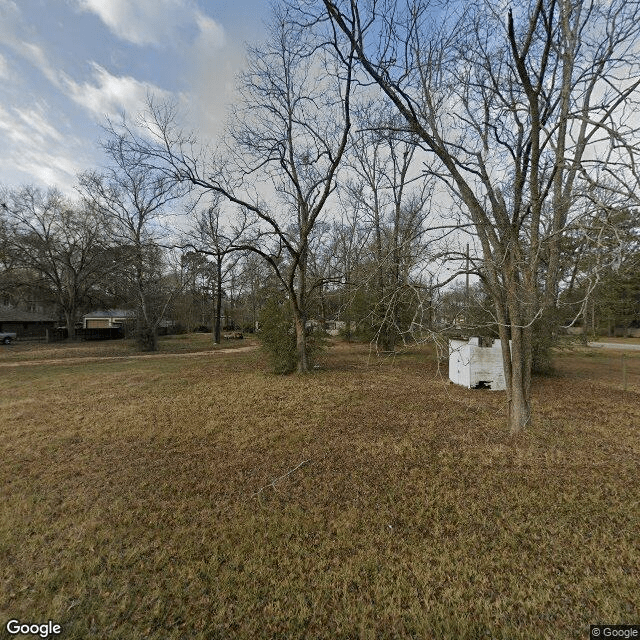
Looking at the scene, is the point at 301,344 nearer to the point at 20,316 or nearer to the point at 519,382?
the point at 519,382

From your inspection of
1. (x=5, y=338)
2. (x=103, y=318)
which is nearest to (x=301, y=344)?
(x=5, y=338)

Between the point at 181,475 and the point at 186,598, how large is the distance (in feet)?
6.56

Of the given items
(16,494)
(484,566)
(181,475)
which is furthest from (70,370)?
(484,566)

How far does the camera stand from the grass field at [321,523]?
2.11m

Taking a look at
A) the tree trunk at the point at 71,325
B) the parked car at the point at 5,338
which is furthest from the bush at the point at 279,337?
the parked car at the point at 5,338

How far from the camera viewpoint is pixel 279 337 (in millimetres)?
10227

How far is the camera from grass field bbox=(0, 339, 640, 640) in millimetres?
2109

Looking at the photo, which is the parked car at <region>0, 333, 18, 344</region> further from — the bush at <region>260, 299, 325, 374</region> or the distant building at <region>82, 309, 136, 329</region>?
the bush at <region>260, 299, 325, 374</region>

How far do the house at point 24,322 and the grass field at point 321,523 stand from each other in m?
31.7

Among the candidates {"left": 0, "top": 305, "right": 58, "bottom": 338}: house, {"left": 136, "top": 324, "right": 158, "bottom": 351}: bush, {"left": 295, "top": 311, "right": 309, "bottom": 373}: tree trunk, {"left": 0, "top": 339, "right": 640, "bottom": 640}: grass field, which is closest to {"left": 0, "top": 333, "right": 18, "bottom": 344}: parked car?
{"left": 0, "top": 305, "right": 58, "bottom": 338}: house

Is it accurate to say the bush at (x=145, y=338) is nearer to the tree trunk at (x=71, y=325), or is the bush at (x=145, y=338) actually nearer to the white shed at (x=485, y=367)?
the tree trunk at (x=71, y=325)

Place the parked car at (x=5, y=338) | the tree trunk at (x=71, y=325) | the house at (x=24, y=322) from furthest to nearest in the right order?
the house at (x=24, y=322) < the tree trunk at (x=71, y=325) < the parked car at (x=5, y=338)

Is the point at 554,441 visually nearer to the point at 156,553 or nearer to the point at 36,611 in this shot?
the point at 156,553

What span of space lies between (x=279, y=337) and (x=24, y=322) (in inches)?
1322
